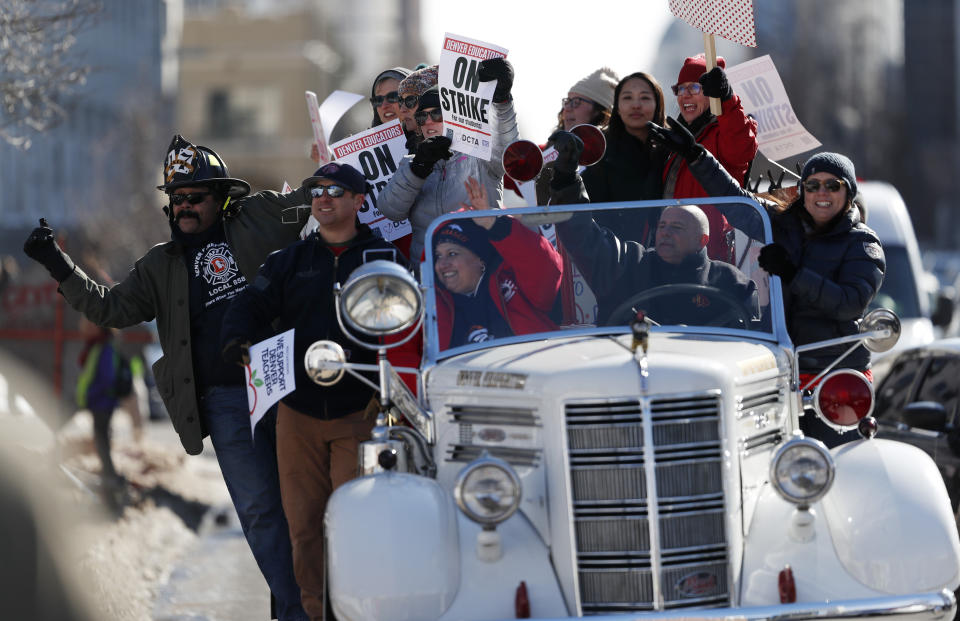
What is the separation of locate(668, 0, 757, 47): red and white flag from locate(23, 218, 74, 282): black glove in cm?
357

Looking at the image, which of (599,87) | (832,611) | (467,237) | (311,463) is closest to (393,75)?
(599,87)

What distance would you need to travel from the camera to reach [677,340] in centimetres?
638

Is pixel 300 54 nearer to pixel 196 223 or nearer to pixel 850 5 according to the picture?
pixel 850 5

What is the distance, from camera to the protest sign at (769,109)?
9.02 meters

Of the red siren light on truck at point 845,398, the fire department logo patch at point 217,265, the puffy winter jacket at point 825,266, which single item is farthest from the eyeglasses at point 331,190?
the red siren light on truck at point 845,398

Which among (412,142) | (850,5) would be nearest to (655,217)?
(412,142)

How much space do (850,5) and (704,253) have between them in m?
67.1

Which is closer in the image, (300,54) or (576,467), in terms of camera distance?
(576,467)

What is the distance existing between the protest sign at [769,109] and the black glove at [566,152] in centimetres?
234

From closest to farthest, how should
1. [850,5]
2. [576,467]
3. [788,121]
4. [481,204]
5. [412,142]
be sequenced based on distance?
[576,467] → [481,204] → [412,142] → [788,121] → [850,5]

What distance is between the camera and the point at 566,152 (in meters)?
7.00

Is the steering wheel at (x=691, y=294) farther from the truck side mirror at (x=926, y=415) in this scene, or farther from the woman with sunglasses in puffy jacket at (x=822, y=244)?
the truck side mirror at (x=926, y=415)

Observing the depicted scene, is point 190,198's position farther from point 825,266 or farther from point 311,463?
point 825,266

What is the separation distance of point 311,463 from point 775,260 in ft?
7.95
